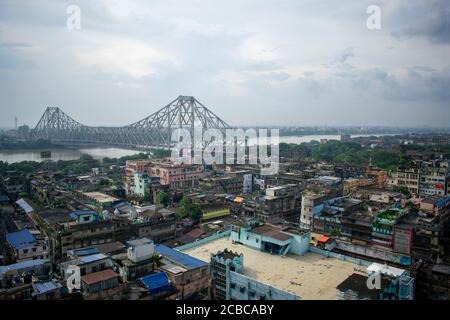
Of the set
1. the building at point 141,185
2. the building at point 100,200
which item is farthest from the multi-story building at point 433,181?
the building at point 100,200

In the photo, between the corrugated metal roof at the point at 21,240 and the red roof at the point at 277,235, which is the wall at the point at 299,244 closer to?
the red roof at the point at 277,235

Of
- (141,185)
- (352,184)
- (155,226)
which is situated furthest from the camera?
(141,185)

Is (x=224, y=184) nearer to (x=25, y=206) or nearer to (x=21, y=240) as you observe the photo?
(x=25, y=206)

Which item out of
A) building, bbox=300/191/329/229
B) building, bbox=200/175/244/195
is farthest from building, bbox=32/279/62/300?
building, bbox=200/175/244/195

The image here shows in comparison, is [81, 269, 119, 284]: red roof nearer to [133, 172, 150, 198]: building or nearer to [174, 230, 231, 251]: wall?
[174, 230, 231, 251]: wall

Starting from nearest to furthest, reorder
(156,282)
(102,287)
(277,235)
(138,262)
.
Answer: (102,287) < (156,282) < (138,262) < (277,235)

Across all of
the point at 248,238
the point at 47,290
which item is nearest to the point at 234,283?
the point at 248,238

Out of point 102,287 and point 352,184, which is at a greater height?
point 352,184
